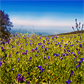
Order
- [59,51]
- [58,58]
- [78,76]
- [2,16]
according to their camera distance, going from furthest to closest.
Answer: [2,16] → [59,51] → [58,58] → [78,76]

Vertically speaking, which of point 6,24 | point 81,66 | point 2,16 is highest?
point 2,16

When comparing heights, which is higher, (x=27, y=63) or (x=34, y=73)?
(x=27, y=63)

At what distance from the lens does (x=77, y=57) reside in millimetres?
3598

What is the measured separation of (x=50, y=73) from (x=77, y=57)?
137cm

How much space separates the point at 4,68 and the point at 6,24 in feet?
22.0

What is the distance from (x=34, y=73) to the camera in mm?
Answer: 2988

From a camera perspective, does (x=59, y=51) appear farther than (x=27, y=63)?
Yes

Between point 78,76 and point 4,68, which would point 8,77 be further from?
point 78,76

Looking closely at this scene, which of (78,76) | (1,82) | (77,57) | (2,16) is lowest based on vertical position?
(1,82)

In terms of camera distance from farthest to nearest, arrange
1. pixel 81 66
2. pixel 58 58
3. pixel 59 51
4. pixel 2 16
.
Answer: pixel 2 16 → pixel 59 51 → pixel 58 58 → pixel 81 66

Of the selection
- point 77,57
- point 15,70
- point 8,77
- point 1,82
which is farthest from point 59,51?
point 1,82

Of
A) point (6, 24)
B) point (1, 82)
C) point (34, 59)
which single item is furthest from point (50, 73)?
point (6, 24)

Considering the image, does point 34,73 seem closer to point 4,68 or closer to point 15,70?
point 15,70

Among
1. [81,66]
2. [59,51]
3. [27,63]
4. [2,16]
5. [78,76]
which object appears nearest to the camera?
[78,76]
